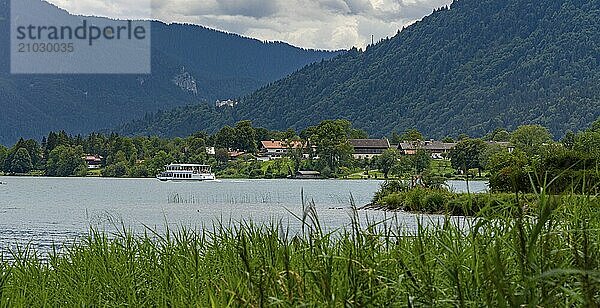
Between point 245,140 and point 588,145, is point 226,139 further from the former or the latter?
point 588,145

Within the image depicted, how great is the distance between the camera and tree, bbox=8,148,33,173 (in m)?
121

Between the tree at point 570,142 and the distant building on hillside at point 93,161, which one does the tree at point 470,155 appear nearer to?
the tree at point 570,142

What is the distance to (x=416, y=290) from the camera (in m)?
3.61

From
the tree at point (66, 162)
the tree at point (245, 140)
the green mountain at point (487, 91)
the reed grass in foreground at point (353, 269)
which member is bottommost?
the reed grass in foreground at point (353, 269)

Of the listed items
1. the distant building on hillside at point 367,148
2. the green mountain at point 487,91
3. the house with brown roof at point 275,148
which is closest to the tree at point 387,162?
the distant building on hillside at point 367,148

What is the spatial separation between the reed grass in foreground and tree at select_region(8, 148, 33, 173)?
4642 inches

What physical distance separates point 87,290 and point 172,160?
354 ft

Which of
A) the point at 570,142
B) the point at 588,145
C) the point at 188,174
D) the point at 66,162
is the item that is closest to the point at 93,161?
the point at 66,162

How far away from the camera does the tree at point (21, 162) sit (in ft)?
397

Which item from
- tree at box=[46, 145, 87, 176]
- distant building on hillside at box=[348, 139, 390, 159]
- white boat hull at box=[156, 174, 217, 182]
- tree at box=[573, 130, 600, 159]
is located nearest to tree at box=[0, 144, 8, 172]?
tree at box=[46, 145, 87, 176]

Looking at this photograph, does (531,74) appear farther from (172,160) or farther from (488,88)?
(172,160)

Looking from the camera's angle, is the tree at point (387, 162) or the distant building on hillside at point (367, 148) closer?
the tree at point (387, 162)

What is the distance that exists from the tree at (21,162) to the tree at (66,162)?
3.64m

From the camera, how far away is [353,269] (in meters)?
3.46
